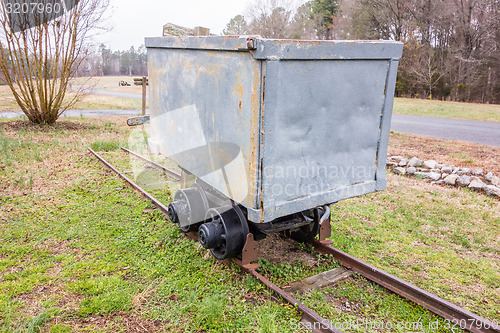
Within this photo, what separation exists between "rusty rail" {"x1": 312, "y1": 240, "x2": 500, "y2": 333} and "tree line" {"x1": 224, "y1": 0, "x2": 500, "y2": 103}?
36.1 metres

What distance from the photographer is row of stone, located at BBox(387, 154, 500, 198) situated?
8.04 m

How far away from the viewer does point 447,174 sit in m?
8.83

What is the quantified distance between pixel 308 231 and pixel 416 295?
157cm

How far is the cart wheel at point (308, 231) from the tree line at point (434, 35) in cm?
3586

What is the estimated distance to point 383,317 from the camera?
12.7 ft

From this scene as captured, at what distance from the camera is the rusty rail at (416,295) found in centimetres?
361

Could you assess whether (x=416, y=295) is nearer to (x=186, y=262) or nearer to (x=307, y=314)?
(x=307, y=314)

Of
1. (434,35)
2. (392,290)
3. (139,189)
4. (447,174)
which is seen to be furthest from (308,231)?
(434,35)

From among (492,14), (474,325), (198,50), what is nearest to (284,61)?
(198,50)

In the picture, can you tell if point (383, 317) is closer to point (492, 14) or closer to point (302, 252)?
point (302, 252)

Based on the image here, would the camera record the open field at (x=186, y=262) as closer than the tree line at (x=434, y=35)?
Yes

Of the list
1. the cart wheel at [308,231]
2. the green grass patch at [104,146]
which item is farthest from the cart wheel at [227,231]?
the green grass patch at [104,146]

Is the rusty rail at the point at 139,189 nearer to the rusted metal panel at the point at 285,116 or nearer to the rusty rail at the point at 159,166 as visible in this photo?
the rusty rail at the point at 159,166

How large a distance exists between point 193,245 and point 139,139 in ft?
28.1
